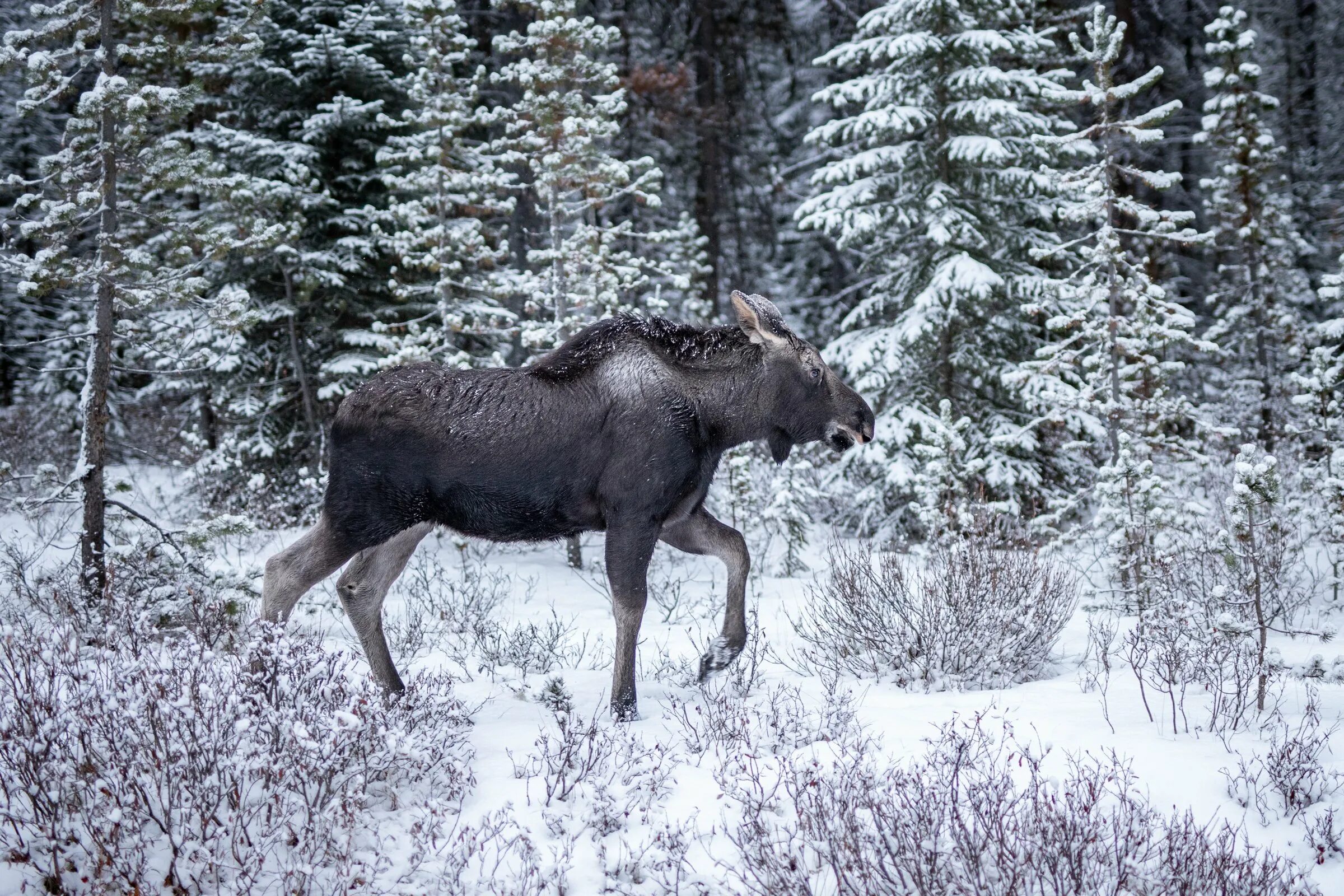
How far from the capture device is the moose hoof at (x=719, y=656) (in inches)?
212

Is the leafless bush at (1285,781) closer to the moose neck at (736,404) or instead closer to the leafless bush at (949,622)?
the leafless bush at (949,622)

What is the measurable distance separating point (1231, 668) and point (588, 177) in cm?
842

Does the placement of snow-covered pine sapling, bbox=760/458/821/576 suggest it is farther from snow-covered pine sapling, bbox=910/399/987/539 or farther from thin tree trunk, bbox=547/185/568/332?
thin tree trunk, bbox=547/185/568/332

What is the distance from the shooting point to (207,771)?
3.81m

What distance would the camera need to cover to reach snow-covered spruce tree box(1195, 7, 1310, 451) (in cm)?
1742

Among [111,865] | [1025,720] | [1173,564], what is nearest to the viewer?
[111,865]

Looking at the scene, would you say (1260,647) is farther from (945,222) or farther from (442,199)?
(442,199)

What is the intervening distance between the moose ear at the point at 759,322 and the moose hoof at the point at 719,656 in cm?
180

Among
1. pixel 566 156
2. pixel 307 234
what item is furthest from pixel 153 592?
pixel 307 234

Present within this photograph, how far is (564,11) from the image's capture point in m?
11.1

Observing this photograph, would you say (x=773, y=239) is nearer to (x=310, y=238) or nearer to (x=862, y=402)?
(x=310, y=238)

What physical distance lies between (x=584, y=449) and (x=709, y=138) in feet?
56.2

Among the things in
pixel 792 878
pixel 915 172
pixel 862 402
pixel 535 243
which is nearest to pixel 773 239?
pixel 535 243

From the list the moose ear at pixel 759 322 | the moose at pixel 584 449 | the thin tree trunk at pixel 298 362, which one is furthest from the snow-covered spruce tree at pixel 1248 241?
the thin tree trunk at pixel 298 362
